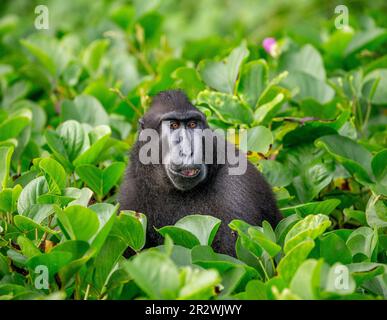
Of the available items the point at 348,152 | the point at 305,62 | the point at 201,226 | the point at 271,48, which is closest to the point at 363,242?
the point at 201,226

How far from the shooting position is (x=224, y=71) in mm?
4629

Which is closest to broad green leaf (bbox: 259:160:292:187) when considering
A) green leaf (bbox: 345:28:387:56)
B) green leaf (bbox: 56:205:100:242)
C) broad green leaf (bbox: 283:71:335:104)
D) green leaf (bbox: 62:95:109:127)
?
broad green leaf (bbox: 283:71:335:104)

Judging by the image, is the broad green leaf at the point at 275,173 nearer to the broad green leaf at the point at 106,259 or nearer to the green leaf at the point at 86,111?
the green leaf at the point at 86,111

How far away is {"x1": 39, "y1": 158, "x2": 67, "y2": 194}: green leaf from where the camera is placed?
3562 millimetres

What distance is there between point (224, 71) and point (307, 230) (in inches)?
73.3

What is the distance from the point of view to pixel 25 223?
3299mm

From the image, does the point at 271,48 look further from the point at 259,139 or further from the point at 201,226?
the point at 201,226

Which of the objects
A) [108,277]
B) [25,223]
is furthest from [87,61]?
[108,277]

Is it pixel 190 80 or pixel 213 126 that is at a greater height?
pixel 190 80

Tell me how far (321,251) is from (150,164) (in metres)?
1.27

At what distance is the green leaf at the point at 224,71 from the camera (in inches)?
180

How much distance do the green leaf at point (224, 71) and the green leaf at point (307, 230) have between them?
5.10ft

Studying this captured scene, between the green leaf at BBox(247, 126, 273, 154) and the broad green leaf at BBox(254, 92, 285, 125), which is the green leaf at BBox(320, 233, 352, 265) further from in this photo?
the broad green leaf at BBox(254, 92, 285, 125)

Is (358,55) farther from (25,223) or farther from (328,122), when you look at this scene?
(25,223)
